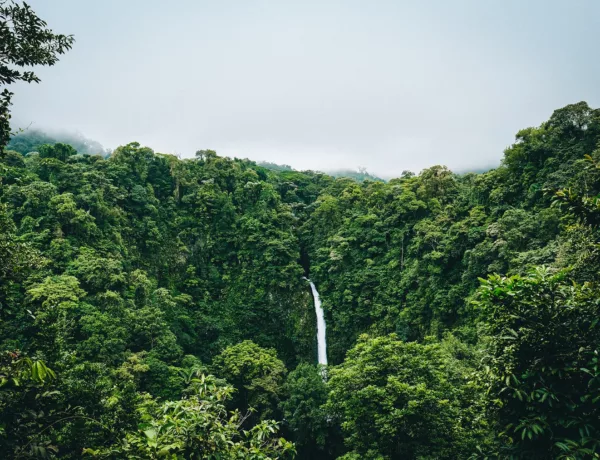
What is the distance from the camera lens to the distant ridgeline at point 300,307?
3656mm

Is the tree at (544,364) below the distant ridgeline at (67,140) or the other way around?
below

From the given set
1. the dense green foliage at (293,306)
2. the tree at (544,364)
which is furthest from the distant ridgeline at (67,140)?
the tree at (544,364)

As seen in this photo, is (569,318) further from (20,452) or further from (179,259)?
(179,259)

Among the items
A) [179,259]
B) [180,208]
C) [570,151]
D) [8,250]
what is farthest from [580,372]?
[180,208]

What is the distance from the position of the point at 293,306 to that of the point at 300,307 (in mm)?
549

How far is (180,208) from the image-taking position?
30.7 metres

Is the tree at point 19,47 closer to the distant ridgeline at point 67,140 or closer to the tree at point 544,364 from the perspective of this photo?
the tree at point 544,364

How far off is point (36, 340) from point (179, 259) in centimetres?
2338

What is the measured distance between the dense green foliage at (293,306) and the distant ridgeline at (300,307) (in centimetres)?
5

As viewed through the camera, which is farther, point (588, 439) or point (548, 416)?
point (548, 416)

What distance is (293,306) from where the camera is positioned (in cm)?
2770

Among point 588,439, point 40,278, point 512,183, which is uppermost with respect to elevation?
point 512,183

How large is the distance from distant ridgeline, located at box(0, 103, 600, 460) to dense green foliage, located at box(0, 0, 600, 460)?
0.16 feet

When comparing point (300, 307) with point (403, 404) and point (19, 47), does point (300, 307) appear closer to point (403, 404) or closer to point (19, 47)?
point (403, 404)
